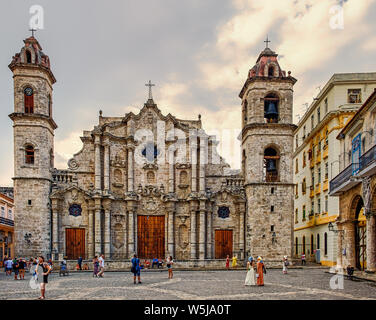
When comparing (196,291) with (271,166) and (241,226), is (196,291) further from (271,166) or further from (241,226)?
(271,166)

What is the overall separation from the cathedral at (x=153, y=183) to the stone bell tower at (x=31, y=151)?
0.25 ft

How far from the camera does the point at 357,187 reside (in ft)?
76.3

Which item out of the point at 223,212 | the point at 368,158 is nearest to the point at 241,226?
the point at 223,212

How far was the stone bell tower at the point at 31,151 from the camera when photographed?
102ft

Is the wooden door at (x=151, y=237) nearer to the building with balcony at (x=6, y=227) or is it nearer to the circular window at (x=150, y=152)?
the circular window at (x=150, y=152)

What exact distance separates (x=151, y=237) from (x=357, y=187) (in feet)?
60.1

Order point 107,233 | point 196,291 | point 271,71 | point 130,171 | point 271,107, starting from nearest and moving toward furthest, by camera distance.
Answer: point 196,291 < point 107,233 < point 271,107 < point 271,71 < point 130,171

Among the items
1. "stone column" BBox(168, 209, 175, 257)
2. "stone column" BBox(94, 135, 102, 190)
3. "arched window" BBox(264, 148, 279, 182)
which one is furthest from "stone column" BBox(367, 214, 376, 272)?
"stone column" BBox(94, 135, 102, 190)

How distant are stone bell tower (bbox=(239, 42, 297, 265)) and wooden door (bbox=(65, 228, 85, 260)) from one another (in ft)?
44.2

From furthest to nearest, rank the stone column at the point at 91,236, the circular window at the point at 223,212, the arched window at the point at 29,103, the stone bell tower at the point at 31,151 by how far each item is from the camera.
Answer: the circular window at the point at 223,212, the stone column at the point at 91,236, the arched window at the point at 29,103, the stone bell tower at the point at 31,151

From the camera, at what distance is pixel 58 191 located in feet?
108

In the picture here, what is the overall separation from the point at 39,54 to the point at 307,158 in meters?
27.1

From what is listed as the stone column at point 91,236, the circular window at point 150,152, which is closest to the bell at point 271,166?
the circular window at point 150,152

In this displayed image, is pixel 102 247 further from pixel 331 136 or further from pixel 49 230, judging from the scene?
pixel 331 136
